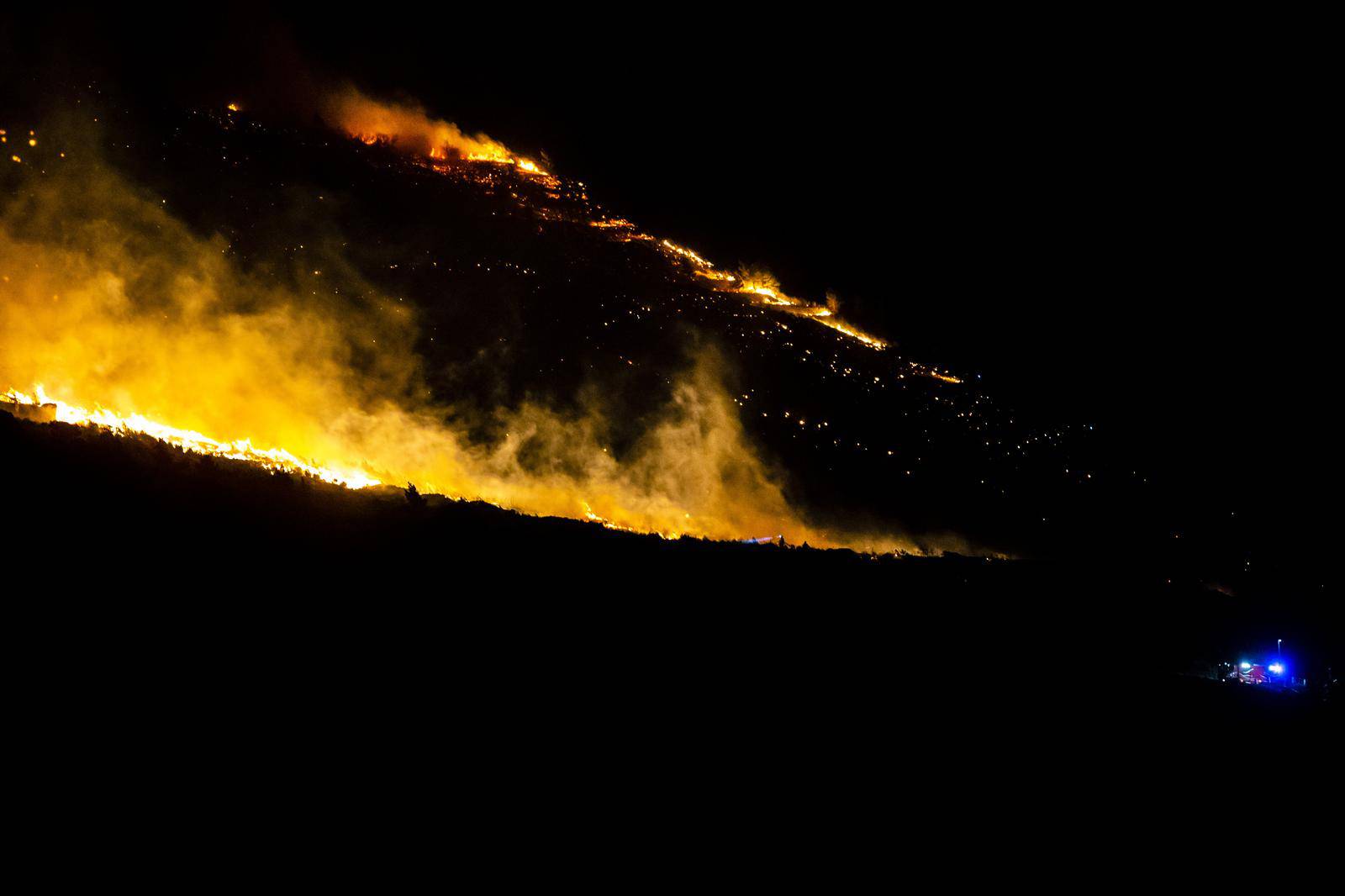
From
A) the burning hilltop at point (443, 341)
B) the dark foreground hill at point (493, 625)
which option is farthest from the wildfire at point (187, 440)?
the dark foreground hill at point (493, 625)

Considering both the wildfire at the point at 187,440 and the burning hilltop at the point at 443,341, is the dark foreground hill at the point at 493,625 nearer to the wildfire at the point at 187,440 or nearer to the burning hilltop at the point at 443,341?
the wildfire at the point at 187,440

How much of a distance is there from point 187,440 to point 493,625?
353cm

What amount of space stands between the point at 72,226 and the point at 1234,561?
16.8m

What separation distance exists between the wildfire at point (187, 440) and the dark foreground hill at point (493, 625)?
0.43 m

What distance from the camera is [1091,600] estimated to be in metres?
6.79

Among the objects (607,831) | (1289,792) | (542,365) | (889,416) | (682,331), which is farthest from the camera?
(889,416)

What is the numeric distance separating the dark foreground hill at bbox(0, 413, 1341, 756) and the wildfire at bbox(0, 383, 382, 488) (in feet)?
1.42

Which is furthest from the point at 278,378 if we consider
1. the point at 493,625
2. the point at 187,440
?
the point at 493,625

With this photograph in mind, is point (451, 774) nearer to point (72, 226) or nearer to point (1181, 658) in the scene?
point (1181, 658)

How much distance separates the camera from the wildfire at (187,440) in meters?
4.89

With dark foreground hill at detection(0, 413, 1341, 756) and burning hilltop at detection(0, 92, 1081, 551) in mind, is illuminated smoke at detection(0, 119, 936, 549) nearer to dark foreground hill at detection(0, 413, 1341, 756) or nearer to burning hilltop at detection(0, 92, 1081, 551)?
burning hilltop at detection(0, 92, 1081, 551)

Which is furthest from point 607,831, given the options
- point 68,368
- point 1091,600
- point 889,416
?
point 889,416

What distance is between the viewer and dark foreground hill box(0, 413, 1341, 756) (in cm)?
328

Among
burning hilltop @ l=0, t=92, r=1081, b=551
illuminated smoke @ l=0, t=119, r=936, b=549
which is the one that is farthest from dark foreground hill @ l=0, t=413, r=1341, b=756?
illuminated smoke @ l=0, t=119, r=936, b=549
